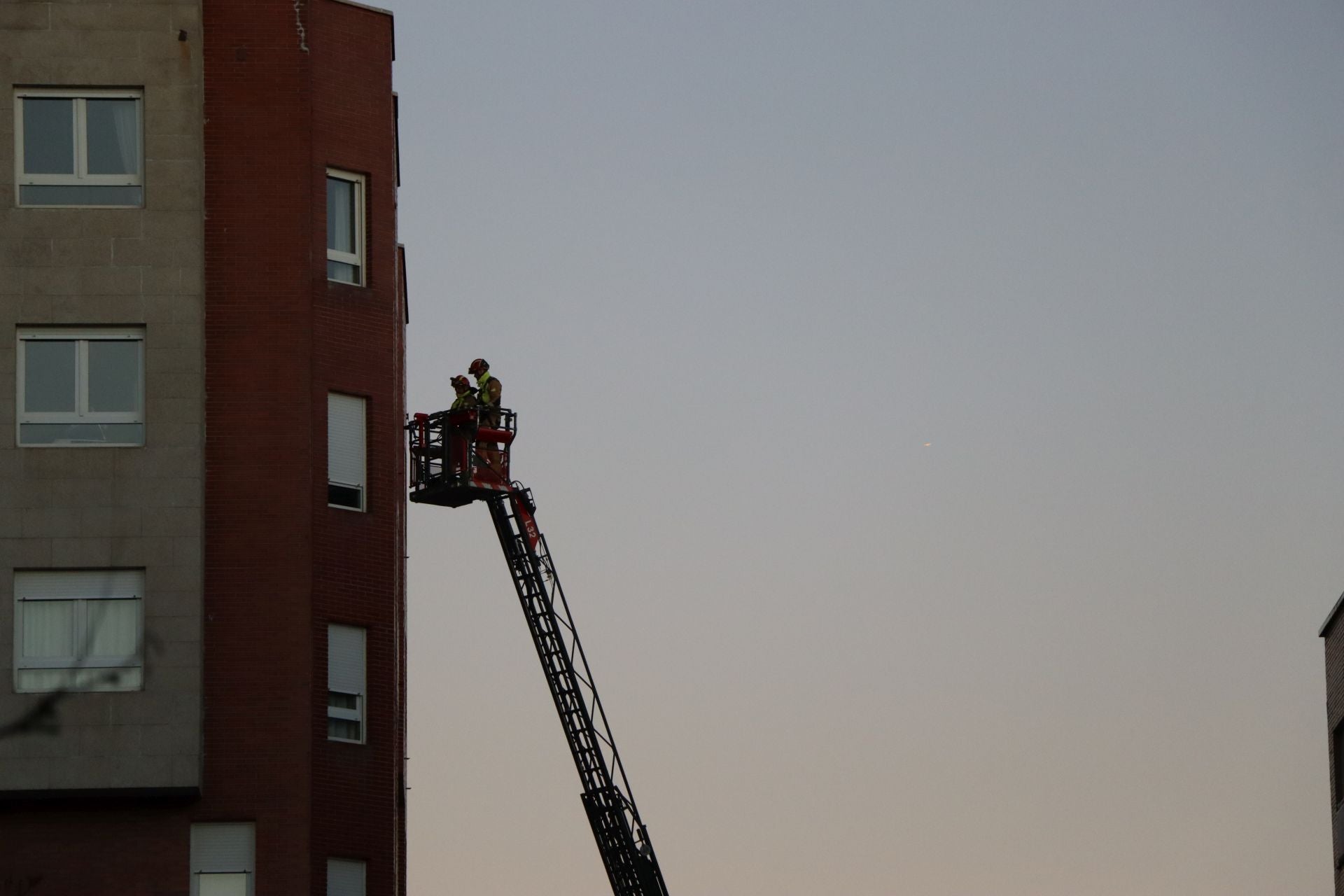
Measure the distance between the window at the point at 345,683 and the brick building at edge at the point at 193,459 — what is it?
0.05 meters

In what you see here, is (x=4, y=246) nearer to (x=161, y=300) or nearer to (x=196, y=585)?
(x=161, y=300)

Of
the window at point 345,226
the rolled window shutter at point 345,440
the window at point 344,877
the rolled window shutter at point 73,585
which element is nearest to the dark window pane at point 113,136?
the window at point 345,226

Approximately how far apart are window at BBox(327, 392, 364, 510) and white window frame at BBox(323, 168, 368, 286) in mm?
1944

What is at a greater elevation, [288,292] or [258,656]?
[288,292]

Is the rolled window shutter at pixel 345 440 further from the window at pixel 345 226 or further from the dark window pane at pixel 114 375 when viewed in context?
the dark window pane at pixel 114 375

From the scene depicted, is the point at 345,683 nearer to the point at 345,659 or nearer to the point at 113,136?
the point at 345,659

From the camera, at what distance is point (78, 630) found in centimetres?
3444

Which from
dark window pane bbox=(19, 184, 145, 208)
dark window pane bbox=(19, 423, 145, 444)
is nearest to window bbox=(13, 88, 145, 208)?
dark window pane bbox=(19, 184, 145, 208)

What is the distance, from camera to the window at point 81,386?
34.9 metres

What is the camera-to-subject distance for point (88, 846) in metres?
33.8

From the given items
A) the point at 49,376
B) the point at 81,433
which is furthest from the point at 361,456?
the point at 49,376

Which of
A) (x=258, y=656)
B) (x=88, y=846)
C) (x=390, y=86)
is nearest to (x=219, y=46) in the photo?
(x=390, y=86)

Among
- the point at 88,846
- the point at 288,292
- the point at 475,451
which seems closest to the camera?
the point at 88,846

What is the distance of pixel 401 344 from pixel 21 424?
11704 mm
